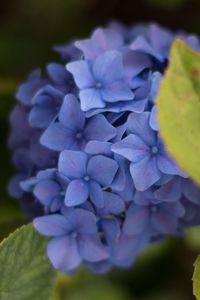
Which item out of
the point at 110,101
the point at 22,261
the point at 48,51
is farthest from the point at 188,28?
the point at 22,261

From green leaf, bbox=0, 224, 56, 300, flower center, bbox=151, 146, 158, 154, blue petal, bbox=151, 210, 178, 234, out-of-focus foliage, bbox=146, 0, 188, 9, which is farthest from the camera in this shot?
out-of-focus foliage, bbox=146, 0, 188, 9

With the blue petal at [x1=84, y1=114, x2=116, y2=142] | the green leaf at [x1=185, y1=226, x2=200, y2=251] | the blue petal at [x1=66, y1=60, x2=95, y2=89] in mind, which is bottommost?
the green leaf at [x1=185, y1=226, x2=200, y2=251]

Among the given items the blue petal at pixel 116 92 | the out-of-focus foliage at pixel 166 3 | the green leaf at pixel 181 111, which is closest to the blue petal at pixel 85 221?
the blue petal at pixel 116 92

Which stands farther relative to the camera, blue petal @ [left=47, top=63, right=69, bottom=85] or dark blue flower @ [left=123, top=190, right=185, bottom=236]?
blue petal @ [left=47, top=63, right=69, bottom=85]

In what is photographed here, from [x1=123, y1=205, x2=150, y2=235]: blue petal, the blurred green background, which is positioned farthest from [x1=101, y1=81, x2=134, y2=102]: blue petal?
the blurred green background

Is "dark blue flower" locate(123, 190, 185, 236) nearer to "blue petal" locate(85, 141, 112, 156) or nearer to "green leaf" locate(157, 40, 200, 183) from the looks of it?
"blue petal" locate(85, 141, 112, 156)
